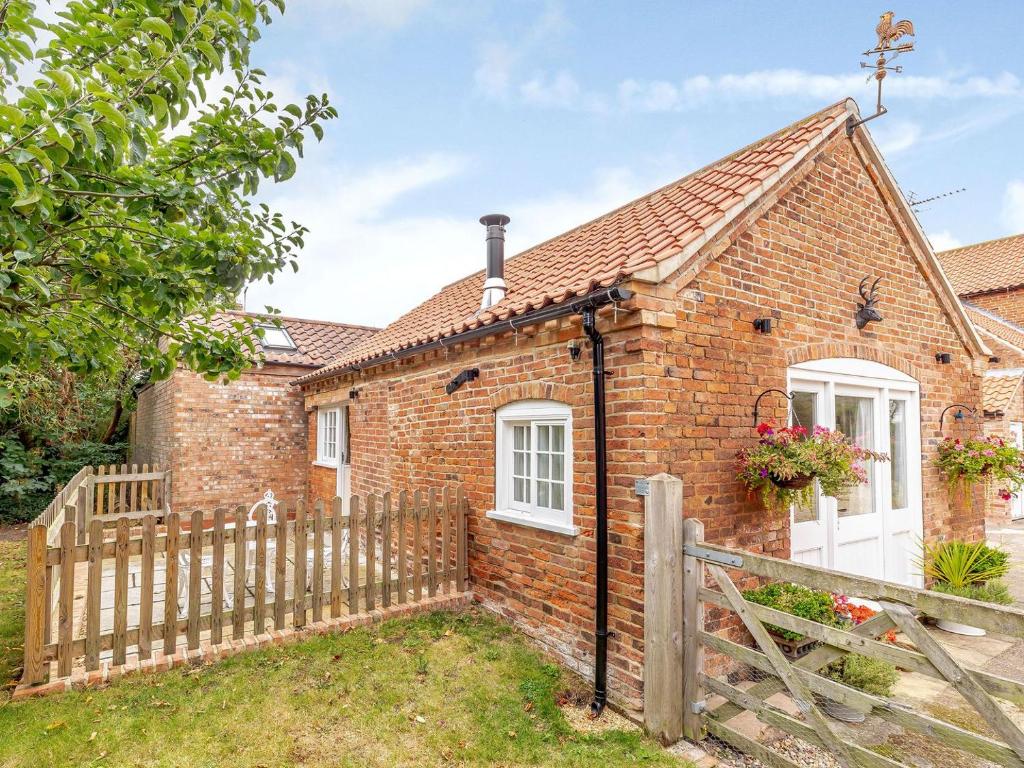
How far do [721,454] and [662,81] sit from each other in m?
11.2

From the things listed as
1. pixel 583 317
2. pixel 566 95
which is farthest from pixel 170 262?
pixel 566 95

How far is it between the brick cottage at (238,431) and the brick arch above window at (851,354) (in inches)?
369

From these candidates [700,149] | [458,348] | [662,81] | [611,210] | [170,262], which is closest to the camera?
[170,262]

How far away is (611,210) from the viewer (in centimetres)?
891

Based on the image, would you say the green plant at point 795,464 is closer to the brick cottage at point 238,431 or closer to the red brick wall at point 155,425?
the brick cottage at point 238,431

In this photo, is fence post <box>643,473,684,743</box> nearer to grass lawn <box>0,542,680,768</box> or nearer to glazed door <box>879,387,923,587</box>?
grass lawn <box>0,542,680,768</box>

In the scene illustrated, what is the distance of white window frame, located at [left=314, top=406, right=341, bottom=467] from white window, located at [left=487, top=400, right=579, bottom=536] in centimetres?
585

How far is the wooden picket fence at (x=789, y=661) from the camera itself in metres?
2.81

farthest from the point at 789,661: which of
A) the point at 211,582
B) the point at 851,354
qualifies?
the point at 211,582

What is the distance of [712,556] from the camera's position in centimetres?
401

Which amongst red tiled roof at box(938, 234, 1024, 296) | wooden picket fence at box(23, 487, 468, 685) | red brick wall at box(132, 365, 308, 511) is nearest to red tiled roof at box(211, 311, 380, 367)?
red brick wall at box(132, 365, 308, 511)

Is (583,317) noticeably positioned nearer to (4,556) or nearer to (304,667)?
(304,667)

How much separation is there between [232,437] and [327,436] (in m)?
2.13

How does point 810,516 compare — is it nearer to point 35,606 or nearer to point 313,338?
point 35,606
